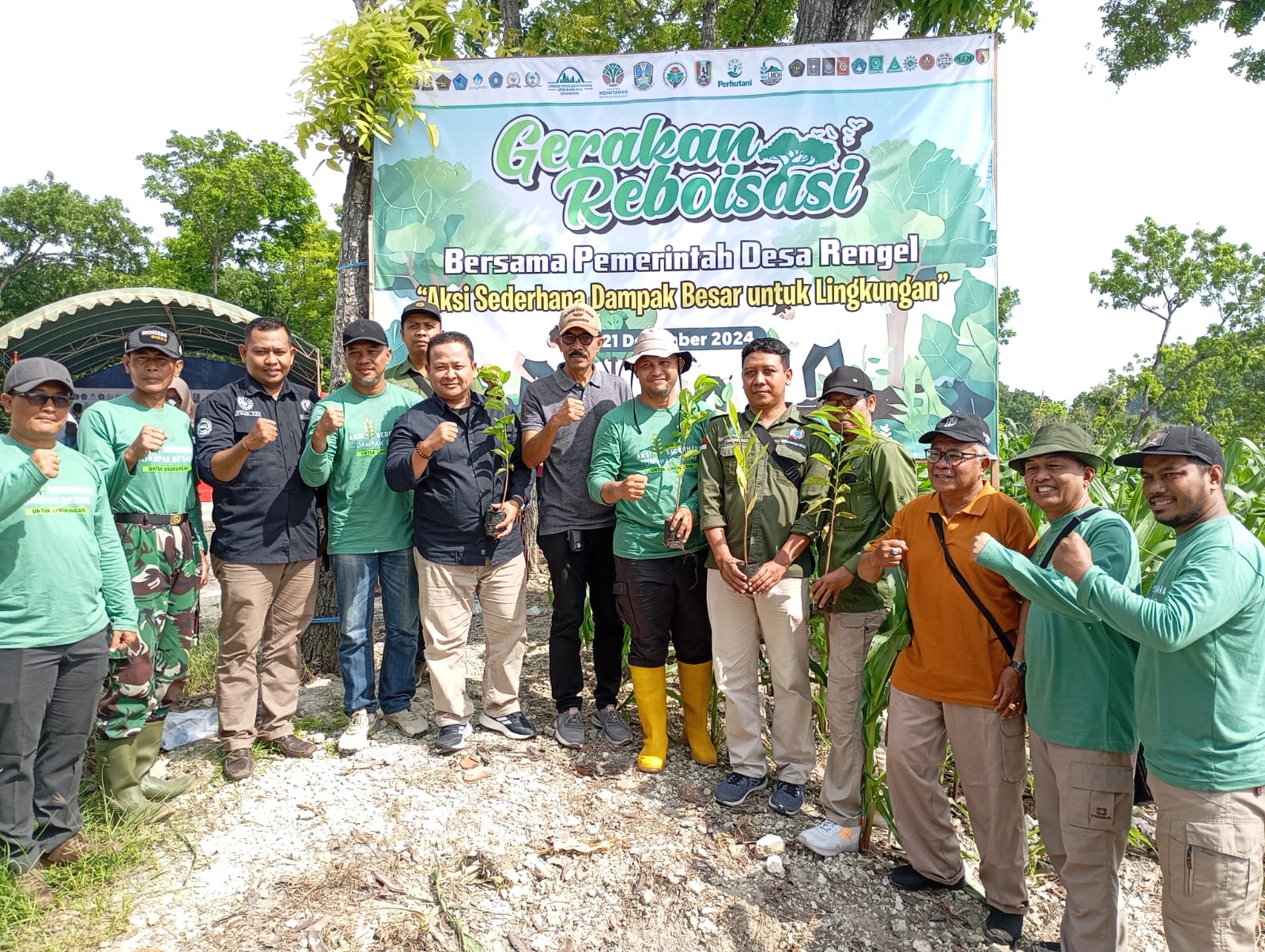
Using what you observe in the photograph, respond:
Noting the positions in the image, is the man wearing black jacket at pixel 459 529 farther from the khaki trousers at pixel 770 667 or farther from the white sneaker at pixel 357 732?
the khaki trousers at pixel 770 667

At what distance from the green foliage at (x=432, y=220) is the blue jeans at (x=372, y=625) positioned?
2.14 metres

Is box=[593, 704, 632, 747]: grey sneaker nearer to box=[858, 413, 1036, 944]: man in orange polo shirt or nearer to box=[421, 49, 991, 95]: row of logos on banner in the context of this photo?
box=[858, 413, 1036, 944]: man in orange polo shirt

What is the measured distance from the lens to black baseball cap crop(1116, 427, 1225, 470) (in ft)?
7.00

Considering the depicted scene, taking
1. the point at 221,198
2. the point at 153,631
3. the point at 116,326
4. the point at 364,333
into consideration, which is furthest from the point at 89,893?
the point at 221,198

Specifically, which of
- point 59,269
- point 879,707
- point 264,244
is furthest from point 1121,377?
point 59,269

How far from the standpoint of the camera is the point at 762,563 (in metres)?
3.56

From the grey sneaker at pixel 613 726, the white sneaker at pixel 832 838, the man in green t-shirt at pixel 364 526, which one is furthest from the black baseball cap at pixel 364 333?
the white sneaker at pixel 832 838

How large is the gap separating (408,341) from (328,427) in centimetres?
105

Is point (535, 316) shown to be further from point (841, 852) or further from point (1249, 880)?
point (1249, 880)

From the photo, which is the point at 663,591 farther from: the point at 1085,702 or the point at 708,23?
the point at 708,23

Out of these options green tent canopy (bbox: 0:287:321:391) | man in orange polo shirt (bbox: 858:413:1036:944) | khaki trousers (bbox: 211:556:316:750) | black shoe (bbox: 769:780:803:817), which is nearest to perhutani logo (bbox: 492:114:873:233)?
man in orange polo shirt (bbox: 858:413:1036:944)

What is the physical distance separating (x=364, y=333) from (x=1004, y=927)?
12.7 ft

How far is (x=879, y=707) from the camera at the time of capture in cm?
326

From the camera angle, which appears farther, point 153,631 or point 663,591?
point 663,591
